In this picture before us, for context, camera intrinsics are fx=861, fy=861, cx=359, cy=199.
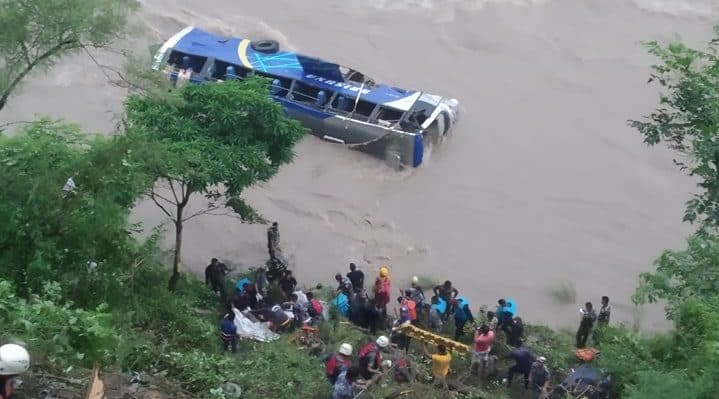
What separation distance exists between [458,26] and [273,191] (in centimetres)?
910

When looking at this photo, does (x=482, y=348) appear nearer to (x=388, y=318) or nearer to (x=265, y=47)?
(x=388, y=318)

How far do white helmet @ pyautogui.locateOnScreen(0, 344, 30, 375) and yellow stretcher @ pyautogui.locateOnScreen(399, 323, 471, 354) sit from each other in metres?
6.57

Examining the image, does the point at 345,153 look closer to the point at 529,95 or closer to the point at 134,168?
the point at 529,95

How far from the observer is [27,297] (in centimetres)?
992

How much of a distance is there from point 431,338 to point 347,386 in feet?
9.15

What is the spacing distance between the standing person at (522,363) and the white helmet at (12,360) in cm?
756

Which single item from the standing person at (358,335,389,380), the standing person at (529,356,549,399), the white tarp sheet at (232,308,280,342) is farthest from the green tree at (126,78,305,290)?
the standing person at (529,356,549,399)

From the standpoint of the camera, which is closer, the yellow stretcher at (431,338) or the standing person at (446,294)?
the yellow stretcher at (431,338)

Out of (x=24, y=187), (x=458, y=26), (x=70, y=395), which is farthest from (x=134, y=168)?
(x=458, y=26)

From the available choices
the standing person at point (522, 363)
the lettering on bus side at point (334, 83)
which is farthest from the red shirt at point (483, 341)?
the lettering on bus side at point (334, 83)

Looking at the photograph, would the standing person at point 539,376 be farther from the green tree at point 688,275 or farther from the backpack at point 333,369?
the backpack at point 333,369

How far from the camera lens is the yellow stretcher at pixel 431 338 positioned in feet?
39.4

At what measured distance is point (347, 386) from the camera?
9758mm

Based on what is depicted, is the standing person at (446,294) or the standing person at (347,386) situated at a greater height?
the standing person at (347,386)
